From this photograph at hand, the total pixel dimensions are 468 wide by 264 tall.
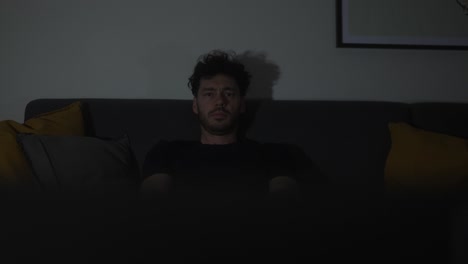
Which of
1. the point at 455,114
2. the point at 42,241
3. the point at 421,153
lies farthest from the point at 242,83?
the point at 42,241

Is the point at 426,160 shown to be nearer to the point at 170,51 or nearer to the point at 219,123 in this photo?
the point at 219,123

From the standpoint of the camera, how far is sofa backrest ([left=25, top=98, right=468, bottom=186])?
5.27 ft

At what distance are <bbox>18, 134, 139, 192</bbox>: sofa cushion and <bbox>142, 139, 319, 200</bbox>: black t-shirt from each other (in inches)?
5.2

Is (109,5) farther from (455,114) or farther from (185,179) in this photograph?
(455,114)

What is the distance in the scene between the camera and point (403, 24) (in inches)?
74.7

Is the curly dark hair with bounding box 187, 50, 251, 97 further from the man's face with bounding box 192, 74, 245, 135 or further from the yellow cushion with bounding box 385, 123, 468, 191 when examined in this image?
the yellow cushion with bounding box 385, 123, 468, 191

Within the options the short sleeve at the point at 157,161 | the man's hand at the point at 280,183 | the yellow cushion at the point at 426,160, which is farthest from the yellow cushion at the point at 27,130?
the yellow cushion at the point at 426,160

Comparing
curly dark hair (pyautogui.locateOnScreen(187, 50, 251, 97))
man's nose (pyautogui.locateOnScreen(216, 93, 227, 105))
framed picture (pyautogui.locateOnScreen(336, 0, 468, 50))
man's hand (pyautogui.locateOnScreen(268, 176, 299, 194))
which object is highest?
framed picture (pyautogui.locateOnScreen(336, 0, 468, 50))

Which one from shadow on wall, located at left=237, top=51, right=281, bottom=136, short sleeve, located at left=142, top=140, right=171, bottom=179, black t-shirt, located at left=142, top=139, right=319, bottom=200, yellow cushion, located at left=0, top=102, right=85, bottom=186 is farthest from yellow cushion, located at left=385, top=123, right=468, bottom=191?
yellow cushion, located at left=0, top=102, right=85, bottom=186

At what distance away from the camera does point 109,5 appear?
1.84m

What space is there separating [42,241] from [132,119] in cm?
129

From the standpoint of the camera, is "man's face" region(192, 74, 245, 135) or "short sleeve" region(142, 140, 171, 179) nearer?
"short sleeve" region(142, 140, 171, 179)

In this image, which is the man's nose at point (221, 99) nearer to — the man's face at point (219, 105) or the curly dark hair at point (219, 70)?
the man's face at point (219, 105)

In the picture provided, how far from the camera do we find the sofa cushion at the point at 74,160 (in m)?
1.33
